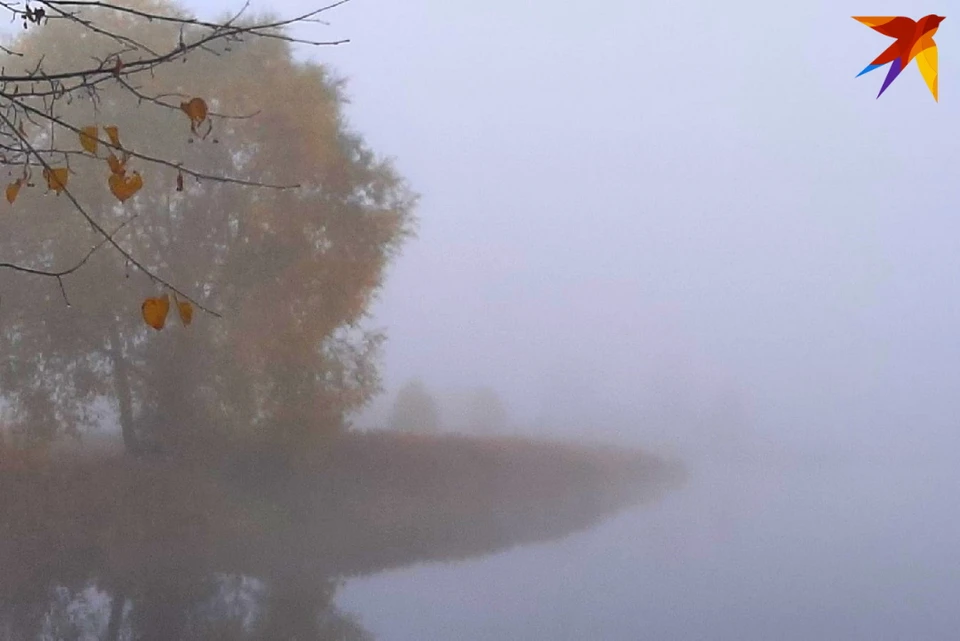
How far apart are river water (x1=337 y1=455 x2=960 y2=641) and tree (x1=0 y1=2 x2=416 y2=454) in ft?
1.84

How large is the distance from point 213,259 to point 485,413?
2.62ft

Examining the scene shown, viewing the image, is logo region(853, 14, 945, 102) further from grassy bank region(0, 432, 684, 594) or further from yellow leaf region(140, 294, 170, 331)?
yellow leaf region(140, 294, 170, 331)

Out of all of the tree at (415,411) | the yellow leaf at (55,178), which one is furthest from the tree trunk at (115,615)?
the yellow leaf at (55,178)

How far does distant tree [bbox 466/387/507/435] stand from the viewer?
7.70ft

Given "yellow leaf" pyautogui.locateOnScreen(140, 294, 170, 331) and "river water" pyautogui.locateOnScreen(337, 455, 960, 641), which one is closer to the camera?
"yellow leaf" pyautogui.locateOnScreen(140, 294, 170, 331)

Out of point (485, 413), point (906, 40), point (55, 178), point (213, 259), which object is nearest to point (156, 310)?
point (55, 178)

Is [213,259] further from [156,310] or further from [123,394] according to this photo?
[156,310]

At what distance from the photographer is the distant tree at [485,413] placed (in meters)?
2.35

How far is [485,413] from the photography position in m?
2.35

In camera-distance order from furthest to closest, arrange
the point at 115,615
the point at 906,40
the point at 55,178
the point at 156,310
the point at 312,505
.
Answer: the point at 312,505
the point at 115,615
the point at 906,40
the point at 156,310
the point at 55,178

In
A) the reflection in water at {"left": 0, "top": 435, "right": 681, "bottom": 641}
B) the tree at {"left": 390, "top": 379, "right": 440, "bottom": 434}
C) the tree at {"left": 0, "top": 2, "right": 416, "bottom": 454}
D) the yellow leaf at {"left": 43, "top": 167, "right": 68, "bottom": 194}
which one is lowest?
the reflection in water at {"left": 0, "top": 435, "right": 681, "bottom": 641}

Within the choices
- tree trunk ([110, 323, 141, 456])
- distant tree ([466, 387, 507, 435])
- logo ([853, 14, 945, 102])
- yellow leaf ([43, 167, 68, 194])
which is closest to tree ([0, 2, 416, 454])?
tree trunk ([110, 323, 141, 456])

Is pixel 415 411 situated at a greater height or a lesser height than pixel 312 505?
greater

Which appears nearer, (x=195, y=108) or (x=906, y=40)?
(x=195, y=108)
